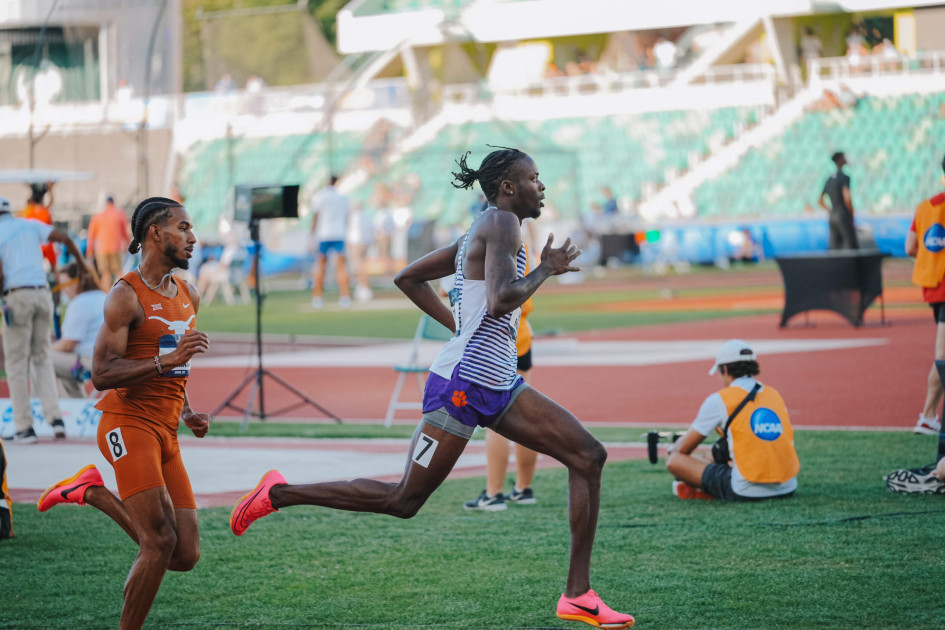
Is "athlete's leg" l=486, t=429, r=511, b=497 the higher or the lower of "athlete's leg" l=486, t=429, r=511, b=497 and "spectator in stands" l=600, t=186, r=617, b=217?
the lower

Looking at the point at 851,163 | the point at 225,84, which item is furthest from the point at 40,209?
the point at 851,163

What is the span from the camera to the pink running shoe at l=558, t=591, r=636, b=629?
19.0 feet

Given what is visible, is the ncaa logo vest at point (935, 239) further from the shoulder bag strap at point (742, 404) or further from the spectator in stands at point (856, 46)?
the spectator in stands at point (856, 46)

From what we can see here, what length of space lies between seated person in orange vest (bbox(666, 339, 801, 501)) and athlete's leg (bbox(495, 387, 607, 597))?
2730 mm

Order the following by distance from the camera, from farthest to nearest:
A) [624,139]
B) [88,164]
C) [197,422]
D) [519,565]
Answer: [624,139], [88,164], [519,565], [197,422]

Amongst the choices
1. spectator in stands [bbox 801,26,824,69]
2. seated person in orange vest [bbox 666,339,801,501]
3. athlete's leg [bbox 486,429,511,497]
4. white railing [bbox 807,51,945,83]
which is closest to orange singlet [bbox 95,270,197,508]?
athlete's leg [bbox 486,429,511,497]

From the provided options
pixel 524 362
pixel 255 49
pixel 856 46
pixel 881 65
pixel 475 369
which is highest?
pixel 856 46

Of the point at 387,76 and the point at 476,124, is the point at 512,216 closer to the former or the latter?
the point at 476,124

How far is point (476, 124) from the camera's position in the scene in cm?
4475

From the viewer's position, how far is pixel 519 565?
7289 mm

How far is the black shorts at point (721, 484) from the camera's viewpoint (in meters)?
8.70

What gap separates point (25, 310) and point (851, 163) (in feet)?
112

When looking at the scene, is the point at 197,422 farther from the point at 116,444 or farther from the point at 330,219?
the point at 330,219

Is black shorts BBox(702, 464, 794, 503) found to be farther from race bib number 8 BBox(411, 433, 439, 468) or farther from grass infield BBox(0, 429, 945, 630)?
race bib number 8 BBox(411, 433, 439, 468)
